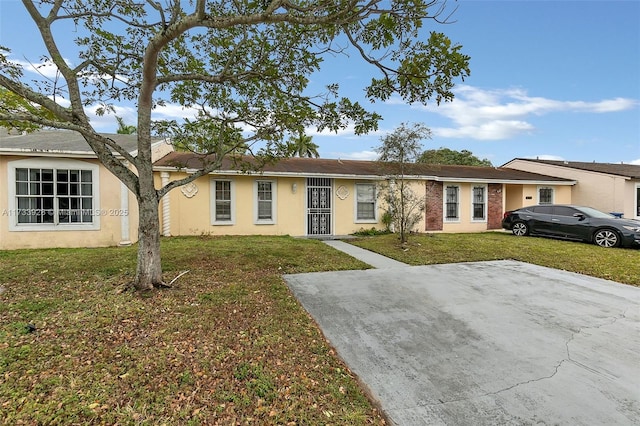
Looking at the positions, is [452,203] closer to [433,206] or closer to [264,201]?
[433,206]

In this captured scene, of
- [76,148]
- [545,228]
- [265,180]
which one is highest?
[76,148]

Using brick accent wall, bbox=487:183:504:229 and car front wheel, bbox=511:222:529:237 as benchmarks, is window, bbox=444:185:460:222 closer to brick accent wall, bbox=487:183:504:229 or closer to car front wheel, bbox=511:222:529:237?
brick accent wall, bbox=487:183:504:229

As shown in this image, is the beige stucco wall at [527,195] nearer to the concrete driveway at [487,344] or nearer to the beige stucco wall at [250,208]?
the beige stucco wall at [250,208]

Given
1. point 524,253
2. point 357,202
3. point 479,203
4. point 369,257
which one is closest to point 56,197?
point 369,257

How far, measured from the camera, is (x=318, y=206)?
41.9 ft

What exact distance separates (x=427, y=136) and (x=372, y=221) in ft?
15.8

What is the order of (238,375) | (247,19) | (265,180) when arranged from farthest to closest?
(265,180), (247,19), (238,375)

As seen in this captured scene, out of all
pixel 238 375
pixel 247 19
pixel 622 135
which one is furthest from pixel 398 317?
pixel 622 135

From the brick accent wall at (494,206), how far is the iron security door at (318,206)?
→ 8154mm

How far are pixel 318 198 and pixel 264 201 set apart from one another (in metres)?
2.23

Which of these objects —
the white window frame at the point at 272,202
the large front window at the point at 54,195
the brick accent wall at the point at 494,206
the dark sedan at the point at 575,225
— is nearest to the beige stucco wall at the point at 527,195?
the brick accent wall at the point at 494,206

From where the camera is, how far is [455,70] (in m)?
4.73

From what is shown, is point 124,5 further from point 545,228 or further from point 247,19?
point 545,228

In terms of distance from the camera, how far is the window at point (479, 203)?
14.8 m
